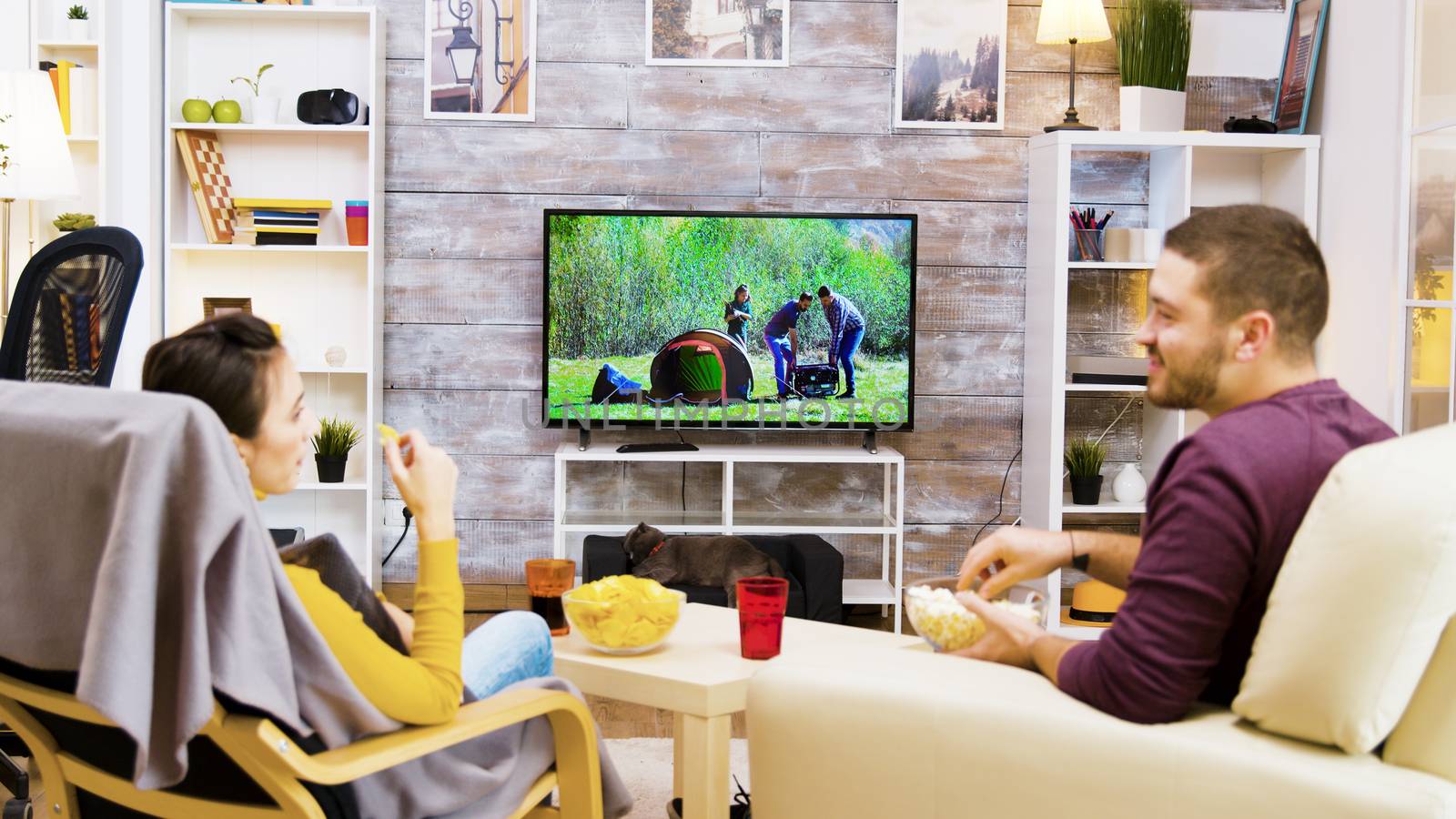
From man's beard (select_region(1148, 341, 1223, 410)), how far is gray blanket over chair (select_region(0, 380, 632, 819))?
998mm

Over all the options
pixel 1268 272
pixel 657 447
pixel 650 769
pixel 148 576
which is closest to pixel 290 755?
pixel 148 576

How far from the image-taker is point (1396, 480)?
1.21 m

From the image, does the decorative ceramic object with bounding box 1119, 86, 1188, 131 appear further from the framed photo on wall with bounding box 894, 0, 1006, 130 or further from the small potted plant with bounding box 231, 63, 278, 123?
the small potted plant with bounding box 231, 63, 278, 123

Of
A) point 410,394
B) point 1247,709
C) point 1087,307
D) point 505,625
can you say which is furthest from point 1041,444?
point 1247,709

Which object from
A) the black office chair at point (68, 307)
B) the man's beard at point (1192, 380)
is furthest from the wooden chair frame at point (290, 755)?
the black office chair at point (68, 307)

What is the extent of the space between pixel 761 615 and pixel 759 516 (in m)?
2.53

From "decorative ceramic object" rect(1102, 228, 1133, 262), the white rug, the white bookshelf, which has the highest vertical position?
the white bookshelf

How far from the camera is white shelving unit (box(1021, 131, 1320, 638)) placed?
416cm

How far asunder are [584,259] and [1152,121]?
6.17 ft

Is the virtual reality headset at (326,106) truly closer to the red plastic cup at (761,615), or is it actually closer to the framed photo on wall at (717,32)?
the framed photo on wall at (717,32)

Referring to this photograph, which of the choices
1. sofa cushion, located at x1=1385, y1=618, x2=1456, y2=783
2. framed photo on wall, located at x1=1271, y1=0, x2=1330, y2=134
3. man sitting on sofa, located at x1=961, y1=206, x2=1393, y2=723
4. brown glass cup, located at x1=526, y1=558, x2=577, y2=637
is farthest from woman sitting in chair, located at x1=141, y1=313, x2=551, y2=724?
framed photo on wall, located at x1=1271, y1=0, x2=1330, y2=134

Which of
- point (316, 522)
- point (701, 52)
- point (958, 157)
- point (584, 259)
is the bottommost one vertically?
point (316, 522)

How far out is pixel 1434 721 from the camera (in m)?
1.24

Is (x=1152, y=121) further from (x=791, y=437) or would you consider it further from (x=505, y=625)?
(x=505, y=625)
